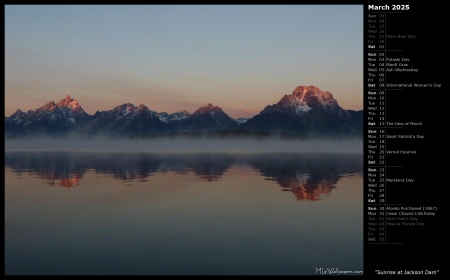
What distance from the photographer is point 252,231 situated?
2673 cm

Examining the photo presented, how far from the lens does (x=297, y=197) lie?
1501 inches

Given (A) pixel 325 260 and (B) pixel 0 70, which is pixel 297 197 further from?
(B) pixel 0 70

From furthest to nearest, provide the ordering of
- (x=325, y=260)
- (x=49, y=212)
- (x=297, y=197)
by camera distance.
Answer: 1. (x=297, y=197)
2. (x=49, y=212)
3. (x=325, y=260)
